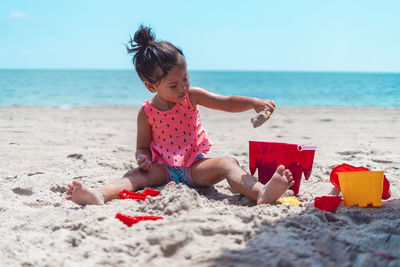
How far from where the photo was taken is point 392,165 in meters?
3.07

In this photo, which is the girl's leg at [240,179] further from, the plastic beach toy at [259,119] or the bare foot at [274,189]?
the plastic beach toy at [259,119]

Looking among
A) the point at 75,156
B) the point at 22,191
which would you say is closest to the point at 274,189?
the point at 22,191

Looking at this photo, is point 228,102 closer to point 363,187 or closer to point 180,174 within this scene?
point 180,174

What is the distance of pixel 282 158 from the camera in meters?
2.36

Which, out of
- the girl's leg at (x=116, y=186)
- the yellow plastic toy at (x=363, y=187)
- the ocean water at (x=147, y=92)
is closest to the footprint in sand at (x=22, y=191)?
the girl's leg at (x=116, y=186)

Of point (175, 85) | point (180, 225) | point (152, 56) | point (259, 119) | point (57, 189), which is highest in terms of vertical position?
point (152, 56)

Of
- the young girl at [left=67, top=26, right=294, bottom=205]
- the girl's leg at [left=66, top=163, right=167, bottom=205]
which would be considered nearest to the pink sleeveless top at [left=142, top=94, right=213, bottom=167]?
the young girl at [left=67, top=26, right=294, bottom=205]

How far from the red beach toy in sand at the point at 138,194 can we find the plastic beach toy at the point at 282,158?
0.67 metres

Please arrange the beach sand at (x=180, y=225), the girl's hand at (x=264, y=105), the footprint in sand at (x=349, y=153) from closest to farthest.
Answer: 1. the beach sand at (x=180, y=225)
2. the girl's hand at (x=264, y=105)
3. the footprint in sand at (x=349, y=153)

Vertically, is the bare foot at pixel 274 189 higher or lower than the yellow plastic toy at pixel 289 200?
higher

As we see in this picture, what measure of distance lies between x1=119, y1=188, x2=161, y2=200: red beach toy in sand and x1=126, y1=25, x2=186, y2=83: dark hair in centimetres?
71

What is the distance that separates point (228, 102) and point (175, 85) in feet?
1.21

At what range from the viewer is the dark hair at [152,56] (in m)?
2.36

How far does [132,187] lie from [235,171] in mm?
662
